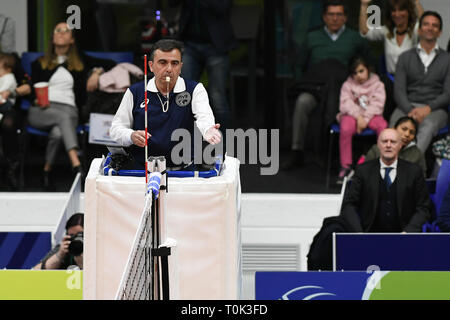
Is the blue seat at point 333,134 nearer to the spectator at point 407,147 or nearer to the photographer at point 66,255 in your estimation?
the spectator at point 407,147

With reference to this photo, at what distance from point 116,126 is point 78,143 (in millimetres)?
4296

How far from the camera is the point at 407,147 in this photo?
8.49m

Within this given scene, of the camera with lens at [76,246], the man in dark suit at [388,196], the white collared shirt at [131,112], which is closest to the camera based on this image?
the white collared shirt at [131,112]

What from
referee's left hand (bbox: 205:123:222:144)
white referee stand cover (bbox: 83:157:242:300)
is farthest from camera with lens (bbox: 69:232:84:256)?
referee's left hand (bbox: 205:123:222:144)

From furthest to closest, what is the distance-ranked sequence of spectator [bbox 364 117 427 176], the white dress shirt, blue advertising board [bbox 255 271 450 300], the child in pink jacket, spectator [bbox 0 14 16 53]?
spectator [bbox 0 14 16 53], the white dress shirt, the child in pink jacket, spectator [bbox 364 117 427 176], blue advertising board [bbox 255 271 450 300]

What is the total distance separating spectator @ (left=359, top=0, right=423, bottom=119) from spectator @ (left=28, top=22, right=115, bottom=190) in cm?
233

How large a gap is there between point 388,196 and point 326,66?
6.72 ft

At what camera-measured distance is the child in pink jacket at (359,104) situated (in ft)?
29.7

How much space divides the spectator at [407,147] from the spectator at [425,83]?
0.44 metres

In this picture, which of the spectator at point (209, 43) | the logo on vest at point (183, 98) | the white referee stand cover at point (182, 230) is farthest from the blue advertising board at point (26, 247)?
the white referee stand cover at point (182, 230)

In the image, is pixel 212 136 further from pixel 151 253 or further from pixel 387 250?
pixel 387 250

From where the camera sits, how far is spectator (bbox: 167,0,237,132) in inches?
362

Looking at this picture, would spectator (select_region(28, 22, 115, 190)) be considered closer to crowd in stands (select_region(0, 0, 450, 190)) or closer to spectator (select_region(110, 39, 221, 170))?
crowd in stands (select_region(0, 0, 450, 190))

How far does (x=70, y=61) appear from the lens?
9320 millimetres
